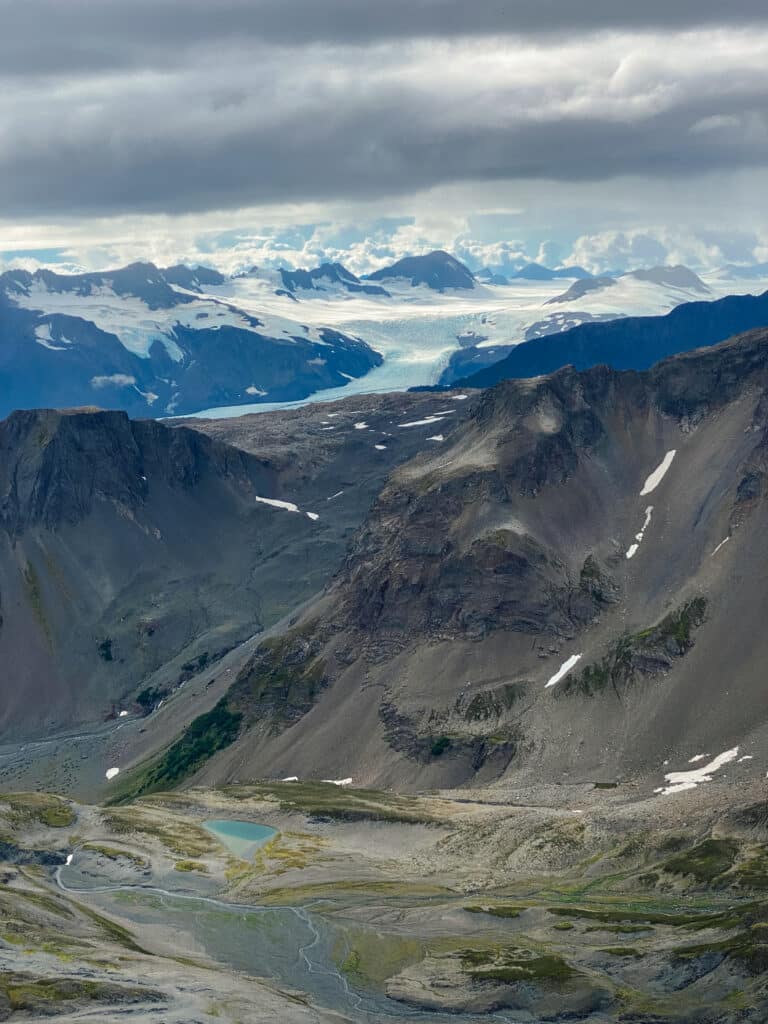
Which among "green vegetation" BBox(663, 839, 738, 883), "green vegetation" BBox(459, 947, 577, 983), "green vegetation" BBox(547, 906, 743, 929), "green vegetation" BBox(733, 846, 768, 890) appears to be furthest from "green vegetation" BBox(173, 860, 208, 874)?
"green vegetation" BBox(733, 846, 768, 890)

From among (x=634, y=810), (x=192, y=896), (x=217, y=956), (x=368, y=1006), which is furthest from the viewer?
(x=634, y=810)

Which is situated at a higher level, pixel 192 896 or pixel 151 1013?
pixel 151 1013

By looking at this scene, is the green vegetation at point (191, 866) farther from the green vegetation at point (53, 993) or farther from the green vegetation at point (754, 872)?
the green vegetation at point (754, 872)

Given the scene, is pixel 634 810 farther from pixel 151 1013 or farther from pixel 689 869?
pixel 151 1013

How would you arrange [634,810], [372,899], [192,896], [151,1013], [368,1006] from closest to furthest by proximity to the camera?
[151,1013], [368,1006], [372,899], [192,896], [634,810]

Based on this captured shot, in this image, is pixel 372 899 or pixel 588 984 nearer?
pixel 588 984

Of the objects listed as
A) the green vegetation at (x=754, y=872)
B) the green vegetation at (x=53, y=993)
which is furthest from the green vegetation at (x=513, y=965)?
the green vegetation at (x=53, y=993)

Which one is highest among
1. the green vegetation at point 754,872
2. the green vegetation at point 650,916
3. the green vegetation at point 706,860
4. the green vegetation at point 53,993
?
the green vegetation at point 53,993

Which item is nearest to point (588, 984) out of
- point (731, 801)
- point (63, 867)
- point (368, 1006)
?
point (368, 1006)
